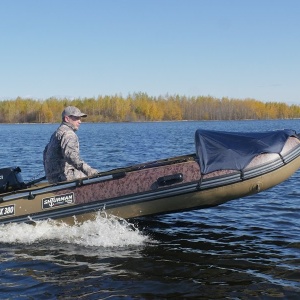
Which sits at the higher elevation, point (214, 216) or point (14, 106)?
point (14, 106)

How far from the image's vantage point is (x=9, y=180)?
762cm

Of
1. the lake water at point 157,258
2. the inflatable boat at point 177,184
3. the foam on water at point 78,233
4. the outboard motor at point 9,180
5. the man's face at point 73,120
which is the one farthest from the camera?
the outboard motor at point 9,180

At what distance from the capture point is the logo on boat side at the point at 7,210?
719 centimetres

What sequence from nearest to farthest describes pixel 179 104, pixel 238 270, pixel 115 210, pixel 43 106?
pixel 238 270 → pixel 115 210 → pixel 43 106 → pixel 179 104

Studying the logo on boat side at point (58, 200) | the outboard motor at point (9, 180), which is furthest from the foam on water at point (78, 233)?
the outboard motor at point (9, 180)

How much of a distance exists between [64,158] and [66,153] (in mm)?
159

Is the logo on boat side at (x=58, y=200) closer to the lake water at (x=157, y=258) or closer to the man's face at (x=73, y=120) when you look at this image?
the lake water at (x=157, y=258)

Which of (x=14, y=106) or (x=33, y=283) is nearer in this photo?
(x=33, y=283)

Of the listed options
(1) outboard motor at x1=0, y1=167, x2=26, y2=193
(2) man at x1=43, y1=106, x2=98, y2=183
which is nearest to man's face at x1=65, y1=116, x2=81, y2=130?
(2) man at x1=43, y1=106, x2=98, y2=183

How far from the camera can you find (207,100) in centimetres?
13138

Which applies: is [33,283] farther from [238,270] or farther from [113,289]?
[238,270]

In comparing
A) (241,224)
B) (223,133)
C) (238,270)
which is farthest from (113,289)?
(241,224)

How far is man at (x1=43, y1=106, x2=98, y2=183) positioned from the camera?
23.2 feet

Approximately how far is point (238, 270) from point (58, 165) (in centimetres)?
317
